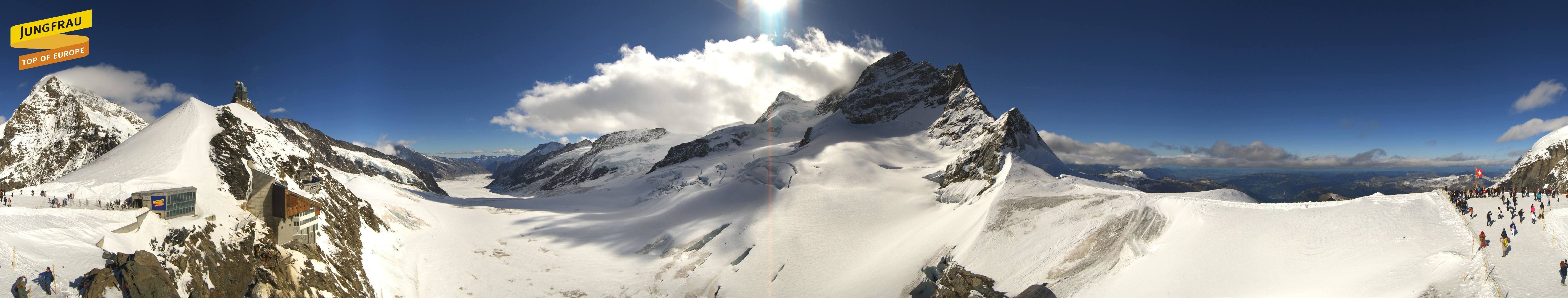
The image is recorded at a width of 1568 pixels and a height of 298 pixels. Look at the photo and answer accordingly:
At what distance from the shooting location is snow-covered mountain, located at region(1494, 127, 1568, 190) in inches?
2124

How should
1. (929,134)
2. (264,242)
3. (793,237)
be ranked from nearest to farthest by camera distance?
(264,242), (793,237), (929,134)

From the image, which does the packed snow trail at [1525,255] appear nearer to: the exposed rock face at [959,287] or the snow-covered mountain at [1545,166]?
the exposed rock face at [959,287]

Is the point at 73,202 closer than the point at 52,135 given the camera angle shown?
Yes

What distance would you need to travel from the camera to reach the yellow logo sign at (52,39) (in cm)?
3044

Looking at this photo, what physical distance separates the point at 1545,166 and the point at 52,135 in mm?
206081

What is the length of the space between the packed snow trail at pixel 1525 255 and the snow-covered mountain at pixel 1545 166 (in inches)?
1997

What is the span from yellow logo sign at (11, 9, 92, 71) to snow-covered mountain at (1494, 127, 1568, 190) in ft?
415

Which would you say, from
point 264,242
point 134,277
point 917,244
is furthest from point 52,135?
point 917,244

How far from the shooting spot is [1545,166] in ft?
186

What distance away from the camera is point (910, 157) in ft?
397

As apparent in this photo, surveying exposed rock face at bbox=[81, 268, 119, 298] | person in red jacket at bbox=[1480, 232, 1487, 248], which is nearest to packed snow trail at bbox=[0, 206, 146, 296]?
exposed rock face at bbox=[81, 268, 119, 298]

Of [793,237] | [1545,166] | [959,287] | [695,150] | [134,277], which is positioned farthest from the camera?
[695,150]

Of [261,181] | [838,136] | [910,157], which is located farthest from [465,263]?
[838,136]

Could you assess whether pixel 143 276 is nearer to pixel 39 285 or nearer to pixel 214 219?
pixel 39 285
